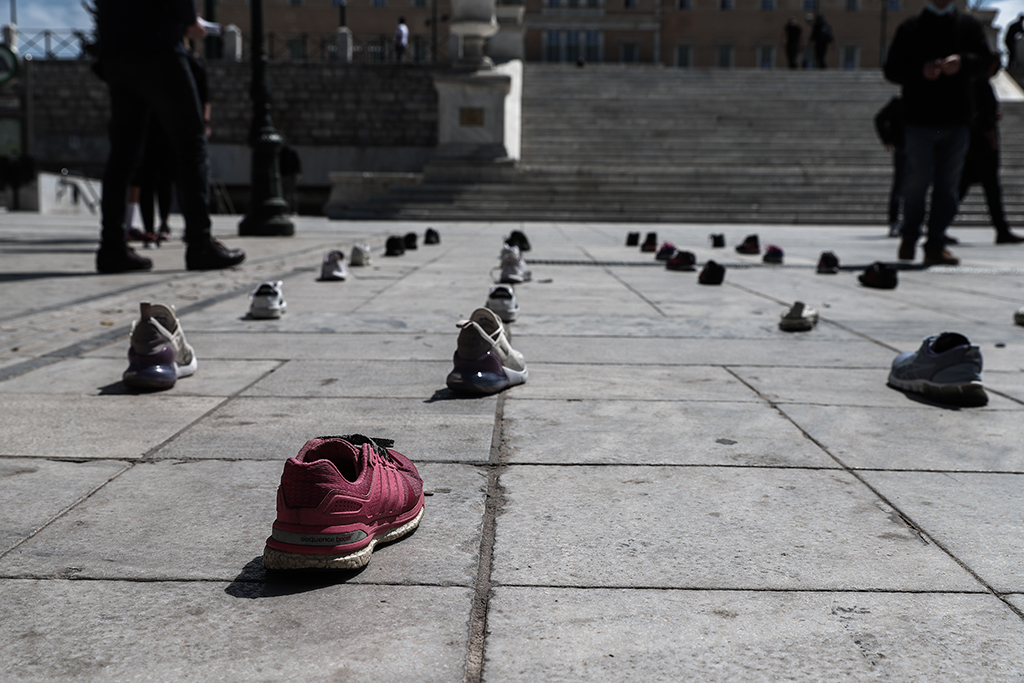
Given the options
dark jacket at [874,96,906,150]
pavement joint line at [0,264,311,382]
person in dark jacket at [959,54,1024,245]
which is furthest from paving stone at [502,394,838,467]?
dark jacket at [874,96,906,150]

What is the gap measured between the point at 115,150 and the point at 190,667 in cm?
604

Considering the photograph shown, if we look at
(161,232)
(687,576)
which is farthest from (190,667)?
(161,232)

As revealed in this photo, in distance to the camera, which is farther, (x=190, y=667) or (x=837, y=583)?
(x=837, y=583)

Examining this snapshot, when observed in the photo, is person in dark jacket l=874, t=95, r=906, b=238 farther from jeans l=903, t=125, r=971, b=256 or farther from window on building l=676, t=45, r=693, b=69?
window on building l=676, t=45, r=693, b=69

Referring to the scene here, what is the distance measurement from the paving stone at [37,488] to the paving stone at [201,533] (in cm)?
4

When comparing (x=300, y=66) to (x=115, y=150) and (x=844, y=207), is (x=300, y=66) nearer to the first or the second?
(x=844, y=207)

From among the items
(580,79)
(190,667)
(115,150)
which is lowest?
(190,667)

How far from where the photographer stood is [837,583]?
5.56ft

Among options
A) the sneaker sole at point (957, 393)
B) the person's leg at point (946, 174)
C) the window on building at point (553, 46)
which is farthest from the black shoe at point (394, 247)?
the window on building at point (553, 46)

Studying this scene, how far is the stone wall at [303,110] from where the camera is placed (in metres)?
31.4

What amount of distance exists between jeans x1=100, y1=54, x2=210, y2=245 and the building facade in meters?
48.2

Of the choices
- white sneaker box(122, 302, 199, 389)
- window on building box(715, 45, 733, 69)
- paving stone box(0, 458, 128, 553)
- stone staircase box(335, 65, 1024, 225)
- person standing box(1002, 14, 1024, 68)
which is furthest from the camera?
window on building box(715, 45, 733, 69)

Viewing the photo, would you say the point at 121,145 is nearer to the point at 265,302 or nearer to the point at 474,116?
the point at 265,302

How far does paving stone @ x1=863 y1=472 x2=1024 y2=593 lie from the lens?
5.87ft
